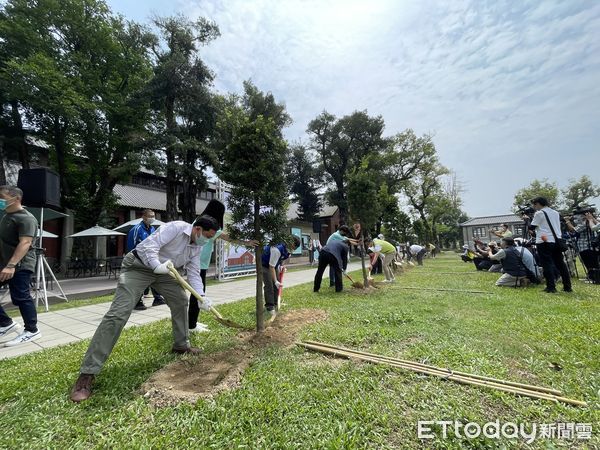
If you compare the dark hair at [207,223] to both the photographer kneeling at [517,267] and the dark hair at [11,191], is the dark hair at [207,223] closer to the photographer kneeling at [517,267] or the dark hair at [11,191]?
the dark hair at [11,191]

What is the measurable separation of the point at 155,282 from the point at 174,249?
0.40 m

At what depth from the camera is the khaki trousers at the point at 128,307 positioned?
237 centimetres

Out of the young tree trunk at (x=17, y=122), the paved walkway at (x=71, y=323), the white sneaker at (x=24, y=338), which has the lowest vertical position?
the paved walkway at (x=71, y=323)

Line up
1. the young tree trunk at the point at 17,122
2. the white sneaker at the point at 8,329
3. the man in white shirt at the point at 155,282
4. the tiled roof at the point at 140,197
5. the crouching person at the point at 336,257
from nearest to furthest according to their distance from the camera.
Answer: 1. the man in white shirt at the point at 155,282
2. the white sneaker at the point at 8,329
3. the crouching person at the point at 336,257
4. the young tree trunk at the point at 17,122
5. the tiled roof at the point at 140,197

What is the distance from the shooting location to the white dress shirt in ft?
8.76

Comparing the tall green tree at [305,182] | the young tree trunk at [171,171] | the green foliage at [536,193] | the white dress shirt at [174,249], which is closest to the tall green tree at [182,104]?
the young tree trunk at [171,171]

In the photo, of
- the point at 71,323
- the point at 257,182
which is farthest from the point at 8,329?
the point at 257,182

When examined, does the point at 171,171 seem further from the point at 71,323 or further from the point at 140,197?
the point at 71,323

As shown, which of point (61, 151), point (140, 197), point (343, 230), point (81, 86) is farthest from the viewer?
point (140, 197)

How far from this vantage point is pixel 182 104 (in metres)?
15.3

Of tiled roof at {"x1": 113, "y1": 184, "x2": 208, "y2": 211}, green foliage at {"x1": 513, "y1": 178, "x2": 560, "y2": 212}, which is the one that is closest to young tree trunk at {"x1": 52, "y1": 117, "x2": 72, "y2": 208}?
tiled roof at {"x1": 113, "y1": 184, "x2": 208, "y2": 211}

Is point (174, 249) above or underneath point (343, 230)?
underneath

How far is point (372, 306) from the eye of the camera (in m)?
5.23

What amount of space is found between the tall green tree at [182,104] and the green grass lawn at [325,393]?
40.6 ft
